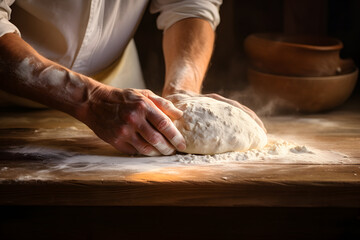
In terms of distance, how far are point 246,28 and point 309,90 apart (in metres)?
1.01

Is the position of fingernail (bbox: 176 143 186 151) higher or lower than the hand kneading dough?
lower

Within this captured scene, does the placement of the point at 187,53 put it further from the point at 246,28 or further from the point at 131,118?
the point at 246,28

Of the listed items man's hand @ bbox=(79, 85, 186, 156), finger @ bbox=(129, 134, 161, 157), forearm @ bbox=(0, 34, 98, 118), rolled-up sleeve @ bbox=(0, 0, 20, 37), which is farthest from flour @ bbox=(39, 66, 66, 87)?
finger @ bbox=(129, 134, 161, 157)

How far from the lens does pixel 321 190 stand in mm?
1212

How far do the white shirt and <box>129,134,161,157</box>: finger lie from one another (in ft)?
2.45

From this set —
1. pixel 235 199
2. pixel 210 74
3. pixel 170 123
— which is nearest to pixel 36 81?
pixel 170 123

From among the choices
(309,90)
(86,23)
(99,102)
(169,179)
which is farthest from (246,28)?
(169,179)

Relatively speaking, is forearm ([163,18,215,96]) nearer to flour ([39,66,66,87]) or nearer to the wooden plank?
flour ([39,66,66,87])

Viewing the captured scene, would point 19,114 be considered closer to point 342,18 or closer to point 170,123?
point 170,123

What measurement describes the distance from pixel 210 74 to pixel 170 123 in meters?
1.62

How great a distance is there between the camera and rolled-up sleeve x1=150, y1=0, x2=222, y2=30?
7.09 ft

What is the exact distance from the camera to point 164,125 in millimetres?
1415

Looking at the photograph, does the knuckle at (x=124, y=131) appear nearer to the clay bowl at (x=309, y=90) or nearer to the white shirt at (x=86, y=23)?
the white shirt at (x=86, y=23)

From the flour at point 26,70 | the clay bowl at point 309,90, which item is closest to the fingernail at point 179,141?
the flour at point 26,70
